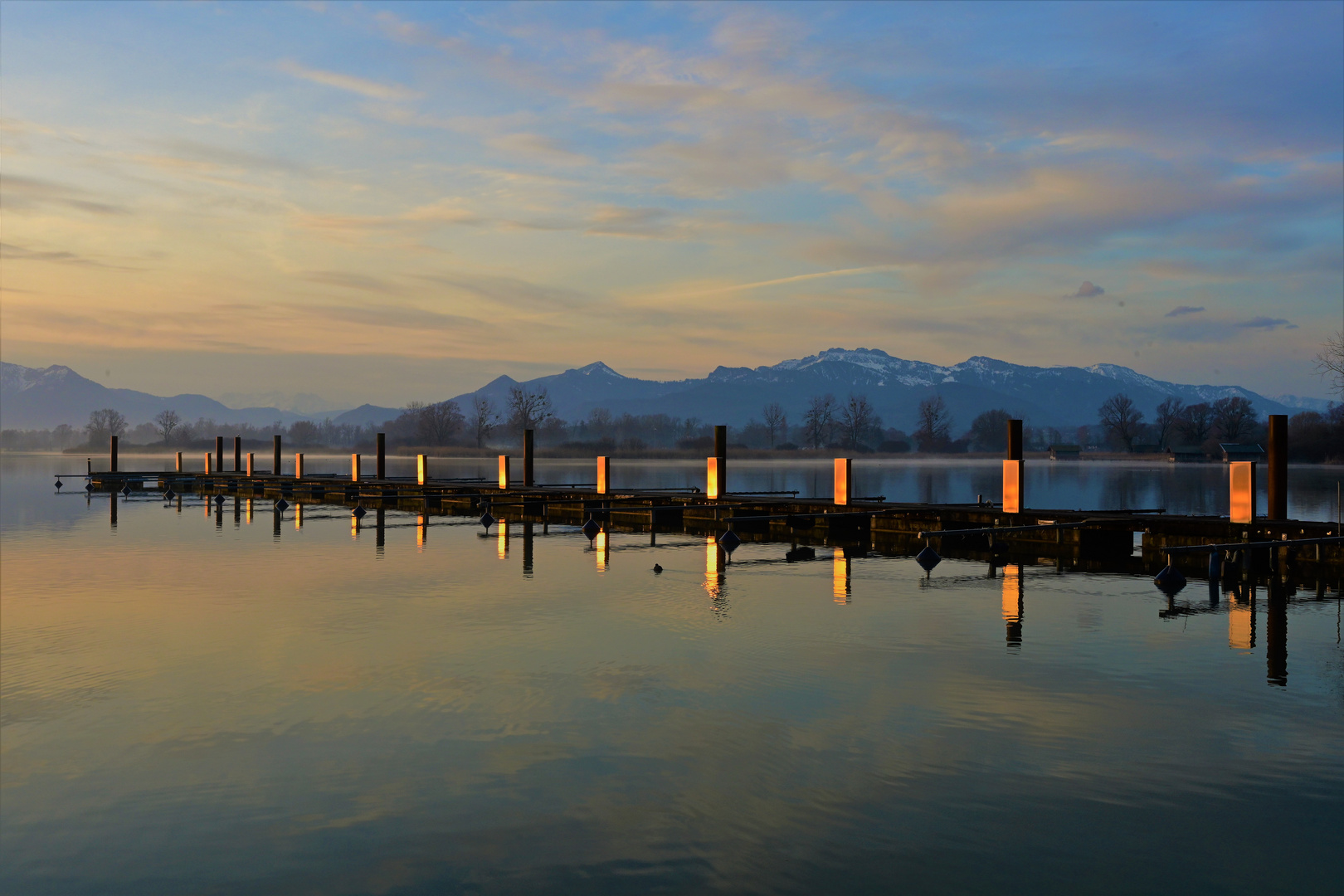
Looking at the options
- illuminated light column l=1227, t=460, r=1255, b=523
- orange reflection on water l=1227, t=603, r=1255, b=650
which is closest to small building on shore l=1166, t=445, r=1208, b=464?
illuminated light column l=1227, t=460, r=1255, b=523

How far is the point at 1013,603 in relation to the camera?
66.2 ft

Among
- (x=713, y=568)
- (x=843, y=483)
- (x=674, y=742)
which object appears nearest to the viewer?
(x=674, y=742)

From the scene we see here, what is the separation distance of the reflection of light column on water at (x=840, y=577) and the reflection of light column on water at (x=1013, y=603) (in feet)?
10.6

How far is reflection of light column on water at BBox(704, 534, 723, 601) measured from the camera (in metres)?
22.1

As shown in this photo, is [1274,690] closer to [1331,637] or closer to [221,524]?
[1331,637]

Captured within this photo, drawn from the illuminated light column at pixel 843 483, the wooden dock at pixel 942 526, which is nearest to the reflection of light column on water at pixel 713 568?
the wooden dock at pixel 942 526

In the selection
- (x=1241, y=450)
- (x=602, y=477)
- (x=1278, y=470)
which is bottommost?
(x=602, y=477)

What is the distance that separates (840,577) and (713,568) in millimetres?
3446

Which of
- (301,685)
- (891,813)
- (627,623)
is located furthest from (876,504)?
(891,813)

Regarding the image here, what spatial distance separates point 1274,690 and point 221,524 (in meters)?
41.3

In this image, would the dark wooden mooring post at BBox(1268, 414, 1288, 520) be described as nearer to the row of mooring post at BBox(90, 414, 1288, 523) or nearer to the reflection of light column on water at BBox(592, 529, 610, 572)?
the row of mooring post at BBox(90, 414, 1288, 523)

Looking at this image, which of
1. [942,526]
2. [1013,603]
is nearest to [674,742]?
[1013,603]

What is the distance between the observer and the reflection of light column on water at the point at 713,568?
22.1m

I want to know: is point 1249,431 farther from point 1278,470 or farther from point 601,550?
point 601,550
